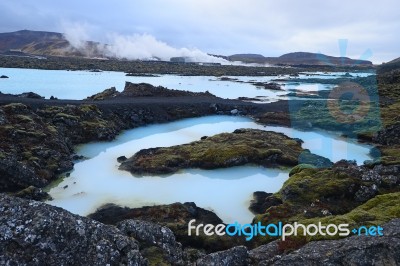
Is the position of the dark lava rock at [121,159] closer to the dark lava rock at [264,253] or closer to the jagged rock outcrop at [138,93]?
the dark lava rock at [264,253]

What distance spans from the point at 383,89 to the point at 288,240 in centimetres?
9053

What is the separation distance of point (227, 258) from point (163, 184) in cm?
1659

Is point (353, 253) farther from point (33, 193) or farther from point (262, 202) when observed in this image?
point (33, 193)

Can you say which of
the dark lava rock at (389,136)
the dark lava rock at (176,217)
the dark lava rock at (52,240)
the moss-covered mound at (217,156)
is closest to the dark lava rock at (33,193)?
the dark lava rock at (176,217)

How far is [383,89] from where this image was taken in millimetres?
93562

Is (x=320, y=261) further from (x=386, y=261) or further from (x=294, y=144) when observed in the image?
(x=294, y=144)

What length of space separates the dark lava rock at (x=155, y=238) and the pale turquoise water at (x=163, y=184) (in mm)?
8717

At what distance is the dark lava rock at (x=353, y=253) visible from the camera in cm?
1270

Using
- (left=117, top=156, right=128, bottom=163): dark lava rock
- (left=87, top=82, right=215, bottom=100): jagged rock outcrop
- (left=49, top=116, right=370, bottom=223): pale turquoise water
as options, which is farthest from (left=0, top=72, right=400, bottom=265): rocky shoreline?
(left=87, top=82, right=215, bottom=100): jagged rock outcrop

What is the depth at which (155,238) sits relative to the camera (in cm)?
1510

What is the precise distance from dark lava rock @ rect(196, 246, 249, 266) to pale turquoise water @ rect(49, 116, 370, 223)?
9563 millimetres

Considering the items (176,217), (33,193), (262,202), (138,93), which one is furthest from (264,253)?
(138,93)

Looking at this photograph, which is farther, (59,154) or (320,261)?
(59,154)

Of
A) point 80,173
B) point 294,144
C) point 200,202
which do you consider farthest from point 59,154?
point 294,144
